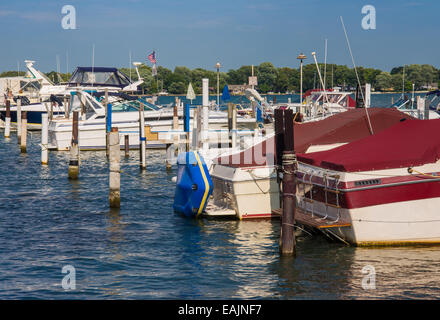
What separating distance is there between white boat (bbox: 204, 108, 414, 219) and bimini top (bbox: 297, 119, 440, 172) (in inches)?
61.7

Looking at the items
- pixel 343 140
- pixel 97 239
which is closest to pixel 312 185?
pixel 343 140

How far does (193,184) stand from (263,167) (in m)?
2.03

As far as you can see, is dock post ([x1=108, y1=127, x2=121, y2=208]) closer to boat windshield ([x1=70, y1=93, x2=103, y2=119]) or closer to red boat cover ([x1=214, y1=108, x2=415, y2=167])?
red boat cover ([x1=214, y1=108, x2=415, y2=167])

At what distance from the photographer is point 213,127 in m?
39.6

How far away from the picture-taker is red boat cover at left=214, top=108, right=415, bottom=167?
18.6 meters

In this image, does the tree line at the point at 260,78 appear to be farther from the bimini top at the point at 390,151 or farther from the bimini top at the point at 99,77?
the bimini top at the point at 390,151

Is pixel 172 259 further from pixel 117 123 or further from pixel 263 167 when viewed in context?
pixel 117 123

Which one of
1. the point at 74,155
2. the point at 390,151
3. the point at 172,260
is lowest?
the point at 172,260

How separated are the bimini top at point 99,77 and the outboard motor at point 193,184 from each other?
103ft

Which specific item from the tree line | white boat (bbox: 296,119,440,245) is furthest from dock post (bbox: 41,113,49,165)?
the tree line

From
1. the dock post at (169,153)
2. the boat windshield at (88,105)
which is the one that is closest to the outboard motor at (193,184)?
the dock post at (169,153)

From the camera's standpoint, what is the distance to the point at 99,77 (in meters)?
50.4

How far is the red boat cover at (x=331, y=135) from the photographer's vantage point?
18.6 m

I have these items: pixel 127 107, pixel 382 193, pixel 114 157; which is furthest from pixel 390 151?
pixel 127 107
